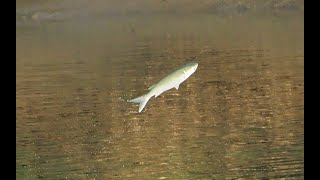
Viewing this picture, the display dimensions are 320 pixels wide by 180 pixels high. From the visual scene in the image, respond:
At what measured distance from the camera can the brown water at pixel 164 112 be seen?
64.9 feet

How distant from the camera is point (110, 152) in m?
22.1

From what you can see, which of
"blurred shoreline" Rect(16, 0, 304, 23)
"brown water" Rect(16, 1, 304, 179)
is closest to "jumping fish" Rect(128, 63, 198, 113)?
"brown water" Rect(16, 1, 304, 179)

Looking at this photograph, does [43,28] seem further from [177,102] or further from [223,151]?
[223,151]

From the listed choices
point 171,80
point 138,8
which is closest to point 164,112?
point 171,80

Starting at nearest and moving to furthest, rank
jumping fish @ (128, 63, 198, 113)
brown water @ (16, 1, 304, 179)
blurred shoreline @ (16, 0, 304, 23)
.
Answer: jumping fish @ (128, 63, 198, 113) → brown water @ (16, 1, 304, 179) → blurred shoreline @ (16, 0, 304, 23)

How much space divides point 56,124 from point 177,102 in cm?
759

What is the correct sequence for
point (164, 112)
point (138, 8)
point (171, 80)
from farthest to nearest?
point (138, 8) → point (164, 112) → point (171, 80)

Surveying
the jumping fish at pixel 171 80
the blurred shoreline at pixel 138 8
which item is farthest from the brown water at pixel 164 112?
the blurred shoreline at pixel 138 8

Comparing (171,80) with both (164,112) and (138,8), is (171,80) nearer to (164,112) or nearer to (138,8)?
(164,112)

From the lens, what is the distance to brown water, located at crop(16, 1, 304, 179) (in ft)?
64.9

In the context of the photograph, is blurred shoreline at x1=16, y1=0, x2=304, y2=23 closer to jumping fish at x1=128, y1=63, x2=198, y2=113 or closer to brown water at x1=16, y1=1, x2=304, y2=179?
brown water at x1=16, y1=1, x2=304, y2=179

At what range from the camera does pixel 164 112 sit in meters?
30.0

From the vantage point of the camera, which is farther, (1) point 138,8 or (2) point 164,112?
(1) point 138,8
